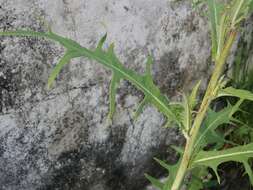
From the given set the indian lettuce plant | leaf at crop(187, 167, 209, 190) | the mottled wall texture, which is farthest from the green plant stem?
leaf at crop(187, 167, 209, 190)

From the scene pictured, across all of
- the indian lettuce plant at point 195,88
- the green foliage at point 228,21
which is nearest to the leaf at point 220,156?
the indian lettuce plant at point 195,88

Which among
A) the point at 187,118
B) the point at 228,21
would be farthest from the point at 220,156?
the point at 228,21

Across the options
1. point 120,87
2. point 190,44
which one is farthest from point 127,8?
point 190,44

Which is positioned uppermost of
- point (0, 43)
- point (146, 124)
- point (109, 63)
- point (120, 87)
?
point (0, 43)

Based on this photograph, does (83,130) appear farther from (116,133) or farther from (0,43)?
(0,43)

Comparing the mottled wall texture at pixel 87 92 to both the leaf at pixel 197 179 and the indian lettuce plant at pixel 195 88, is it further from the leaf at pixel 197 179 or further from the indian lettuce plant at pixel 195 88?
the indian lettuce plant at pixel 195 88

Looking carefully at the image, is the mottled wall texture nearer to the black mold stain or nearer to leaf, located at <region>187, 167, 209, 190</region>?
the black mold stain
